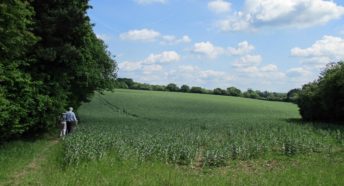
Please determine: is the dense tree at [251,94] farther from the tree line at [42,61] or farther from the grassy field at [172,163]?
the grassy field at [172,163]

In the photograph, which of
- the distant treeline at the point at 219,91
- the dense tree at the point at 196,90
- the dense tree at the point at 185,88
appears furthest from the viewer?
the dense tree at the point at 185,88

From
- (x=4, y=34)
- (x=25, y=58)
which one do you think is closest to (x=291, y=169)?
(x=4, y=34)

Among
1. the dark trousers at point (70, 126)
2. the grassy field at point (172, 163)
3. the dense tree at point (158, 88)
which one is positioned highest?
the dense tree at point (158, 88)

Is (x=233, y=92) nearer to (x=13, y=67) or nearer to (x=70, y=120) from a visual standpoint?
(x=70, y=120)

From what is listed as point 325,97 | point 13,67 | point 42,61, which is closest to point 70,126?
point 42,61

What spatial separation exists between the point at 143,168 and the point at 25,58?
1268cm

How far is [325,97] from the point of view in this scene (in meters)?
42.0

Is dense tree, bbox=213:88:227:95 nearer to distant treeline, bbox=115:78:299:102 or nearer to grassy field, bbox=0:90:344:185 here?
distant treeline, bbox=115:78:299:102

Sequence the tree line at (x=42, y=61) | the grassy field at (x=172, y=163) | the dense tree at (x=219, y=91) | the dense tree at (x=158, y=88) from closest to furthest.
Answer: the grassy field at (x=172, y=163)
the tree line at (x=42, y=61)
the dense tree at (x=219, y=91)
the dense tree at (x=158, y=88)

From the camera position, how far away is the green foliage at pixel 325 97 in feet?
133

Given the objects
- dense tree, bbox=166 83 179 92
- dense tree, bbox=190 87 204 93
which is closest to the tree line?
dense tree, bbox=190 87 204 93

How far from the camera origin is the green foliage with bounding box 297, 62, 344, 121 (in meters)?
40.7

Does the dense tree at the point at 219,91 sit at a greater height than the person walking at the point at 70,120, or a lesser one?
greater

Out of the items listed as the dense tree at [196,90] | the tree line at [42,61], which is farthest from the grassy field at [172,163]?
the dense tree at [196,90]
